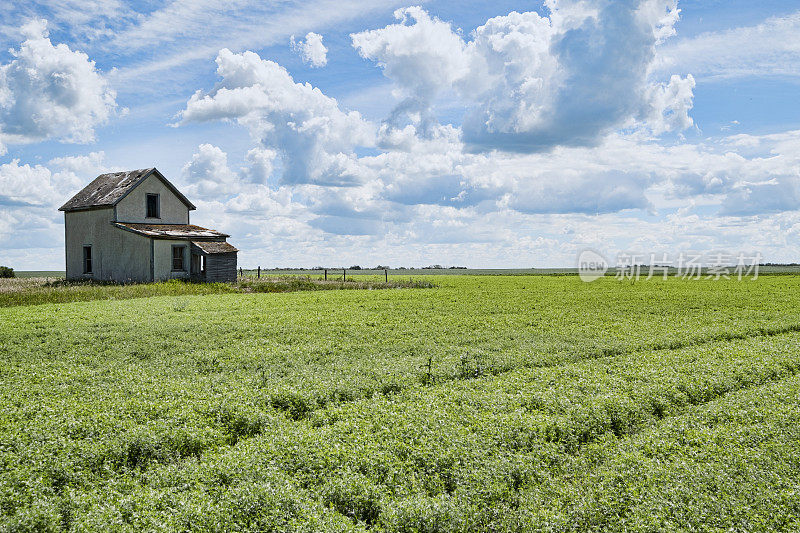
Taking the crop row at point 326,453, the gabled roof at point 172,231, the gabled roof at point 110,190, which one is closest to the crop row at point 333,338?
the crop row at point 326,453

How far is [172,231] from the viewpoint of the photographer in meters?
47.1

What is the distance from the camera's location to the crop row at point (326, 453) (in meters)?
6.95

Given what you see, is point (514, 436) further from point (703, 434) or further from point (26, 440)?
point (26, 440)

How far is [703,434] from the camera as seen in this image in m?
9.48

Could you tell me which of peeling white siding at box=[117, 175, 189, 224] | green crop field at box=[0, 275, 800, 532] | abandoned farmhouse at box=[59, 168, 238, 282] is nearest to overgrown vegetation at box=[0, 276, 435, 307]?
abandoned farmhouse at box=[59, 168, 238, 282]

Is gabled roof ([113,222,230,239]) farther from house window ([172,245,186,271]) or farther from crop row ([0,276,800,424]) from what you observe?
crop row ([0,276,800,424])

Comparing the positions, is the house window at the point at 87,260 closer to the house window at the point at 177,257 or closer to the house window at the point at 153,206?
the house window at the point at 153,206

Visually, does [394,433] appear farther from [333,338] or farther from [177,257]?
[177,257]

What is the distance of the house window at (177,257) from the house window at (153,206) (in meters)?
4.99

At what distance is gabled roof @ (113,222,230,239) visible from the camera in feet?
145

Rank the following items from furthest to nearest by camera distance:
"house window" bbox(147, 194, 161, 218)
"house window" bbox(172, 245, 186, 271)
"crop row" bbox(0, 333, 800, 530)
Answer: "house window" bbox(147, 194, 161, 218), "house window" bbox(172, 245, 186, 271), "crop row" bbox(0, 333, 800, 530)

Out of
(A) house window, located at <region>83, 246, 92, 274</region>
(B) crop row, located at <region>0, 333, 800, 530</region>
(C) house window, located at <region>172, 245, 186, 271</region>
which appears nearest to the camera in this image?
(B) crop row, located at <region>0, 333, 800, 530</region>

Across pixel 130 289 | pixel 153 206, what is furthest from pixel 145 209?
pixel 130 289

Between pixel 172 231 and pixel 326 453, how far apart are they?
143 ft
